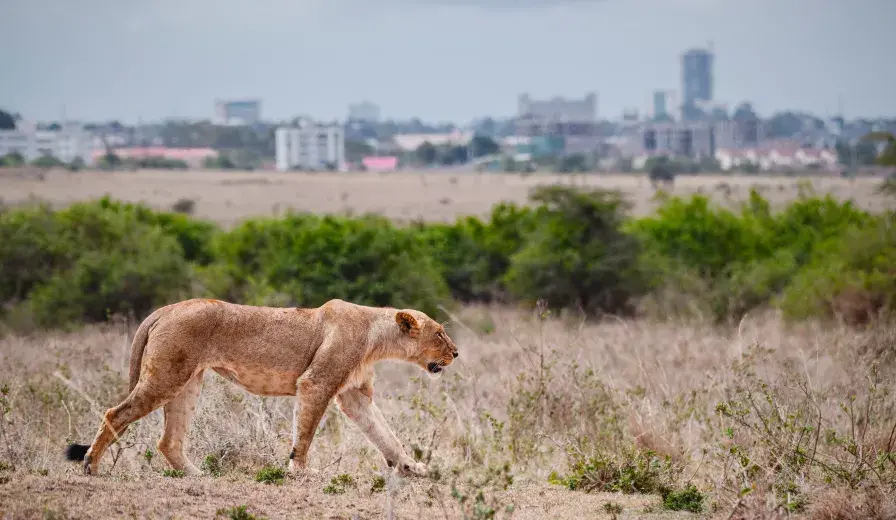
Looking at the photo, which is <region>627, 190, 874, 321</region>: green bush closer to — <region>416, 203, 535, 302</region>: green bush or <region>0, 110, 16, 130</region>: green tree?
<region>416, 203, 535, 302</region>: green bush

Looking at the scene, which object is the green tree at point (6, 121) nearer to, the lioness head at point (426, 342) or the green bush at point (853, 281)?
the green bush at point (853, 281)

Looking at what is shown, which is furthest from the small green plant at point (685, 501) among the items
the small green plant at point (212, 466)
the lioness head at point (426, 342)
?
the small green plant at point (212, 466)

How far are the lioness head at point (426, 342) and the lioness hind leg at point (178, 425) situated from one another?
1.52 meters

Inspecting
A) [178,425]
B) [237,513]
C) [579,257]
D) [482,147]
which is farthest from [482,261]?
[482,147]

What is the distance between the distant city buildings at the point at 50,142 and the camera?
278 feet

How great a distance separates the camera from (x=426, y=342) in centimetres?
855

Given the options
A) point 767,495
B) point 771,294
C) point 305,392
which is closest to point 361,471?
point 305,392

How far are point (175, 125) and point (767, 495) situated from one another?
5886 inches

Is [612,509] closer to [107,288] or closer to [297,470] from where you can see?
[297,470]

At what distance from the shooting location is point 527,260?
93.4ft

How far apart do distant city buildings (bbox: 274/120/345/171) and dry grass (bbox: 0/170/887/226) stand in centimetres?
4029

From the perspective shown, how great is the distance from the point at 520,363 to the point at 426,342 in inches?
234

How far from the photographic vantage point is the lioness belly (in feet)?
27.1

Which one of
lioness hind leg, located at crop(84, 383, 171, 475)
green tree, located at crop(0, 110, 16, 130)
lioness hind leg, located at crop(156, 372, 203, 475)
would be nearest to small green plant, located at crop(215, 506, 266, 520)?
lioness hind leg, located at crop(84, 383, 171, 475)
